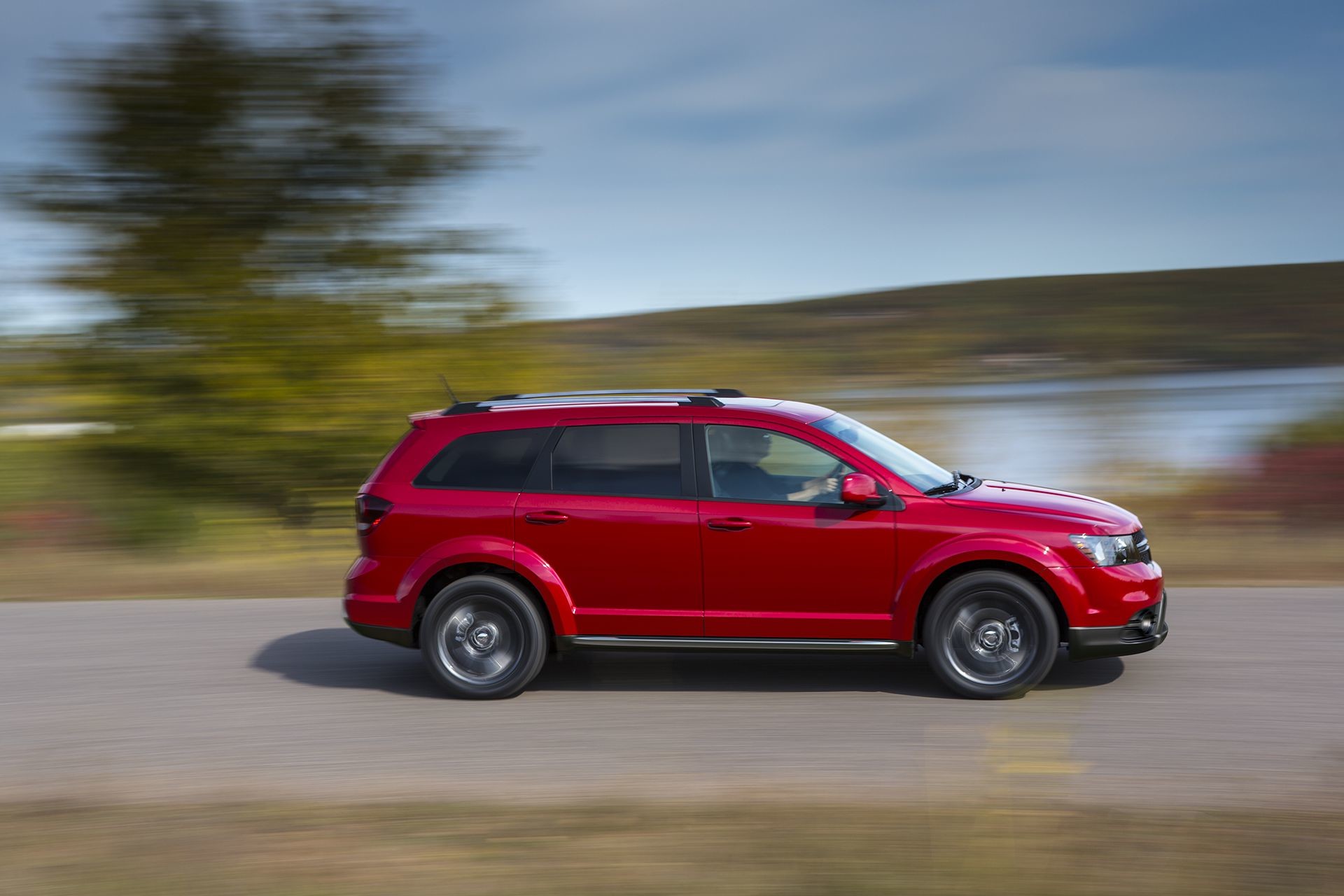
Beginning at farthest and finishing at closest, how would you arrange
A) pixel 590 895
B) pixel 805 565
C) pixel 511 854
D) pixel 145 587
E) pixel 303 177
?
pixel 303 177
pixel 145 587
pixel 805 565
pixel 511 854
pixel 590 895

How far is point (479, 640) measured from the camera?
7109 mm

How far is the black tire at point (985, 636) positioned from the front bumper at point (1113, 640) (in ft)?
0.36

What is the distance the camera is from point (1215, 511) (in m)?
13.6

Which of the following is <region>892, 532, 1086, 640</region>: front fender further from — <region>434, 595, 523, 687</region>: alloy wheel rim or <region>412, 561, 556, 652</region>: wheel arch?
<region>434, 595, 523, 687</region>: alloy wheel rim

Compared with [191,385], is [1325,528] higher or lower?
lower

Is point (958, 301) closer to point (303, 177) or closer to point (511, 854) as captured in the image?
point (303, 177)

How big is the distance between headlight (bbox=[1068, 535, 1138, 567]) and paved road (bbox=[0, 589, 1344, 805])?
72 cm

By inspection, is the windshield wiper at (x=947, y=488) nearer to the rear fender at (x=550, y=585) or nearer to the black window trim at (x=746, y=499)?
the black window trim at (x=746, y=499)

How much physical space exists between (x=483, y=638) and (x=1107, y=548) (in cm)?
340

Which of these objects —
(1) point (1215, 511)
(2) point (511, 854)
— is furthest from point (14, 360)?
(1) point (1215, 511)

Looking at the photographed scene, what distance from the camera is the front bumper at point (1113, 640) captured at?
6629 millimetres

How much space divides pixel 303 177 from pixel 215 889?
1218 cm

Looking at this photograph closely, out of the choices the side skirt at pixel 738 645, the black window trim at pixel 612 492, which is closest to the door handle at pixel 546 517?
the black window trim at pixel 612 492

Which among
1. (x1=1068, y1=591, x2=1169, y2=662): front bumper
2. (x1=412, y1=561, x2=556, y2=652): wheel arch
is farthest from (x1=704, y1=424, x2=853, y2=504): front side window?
(x1=1068, y1=591, x2=1169, y2=662): front bumper
